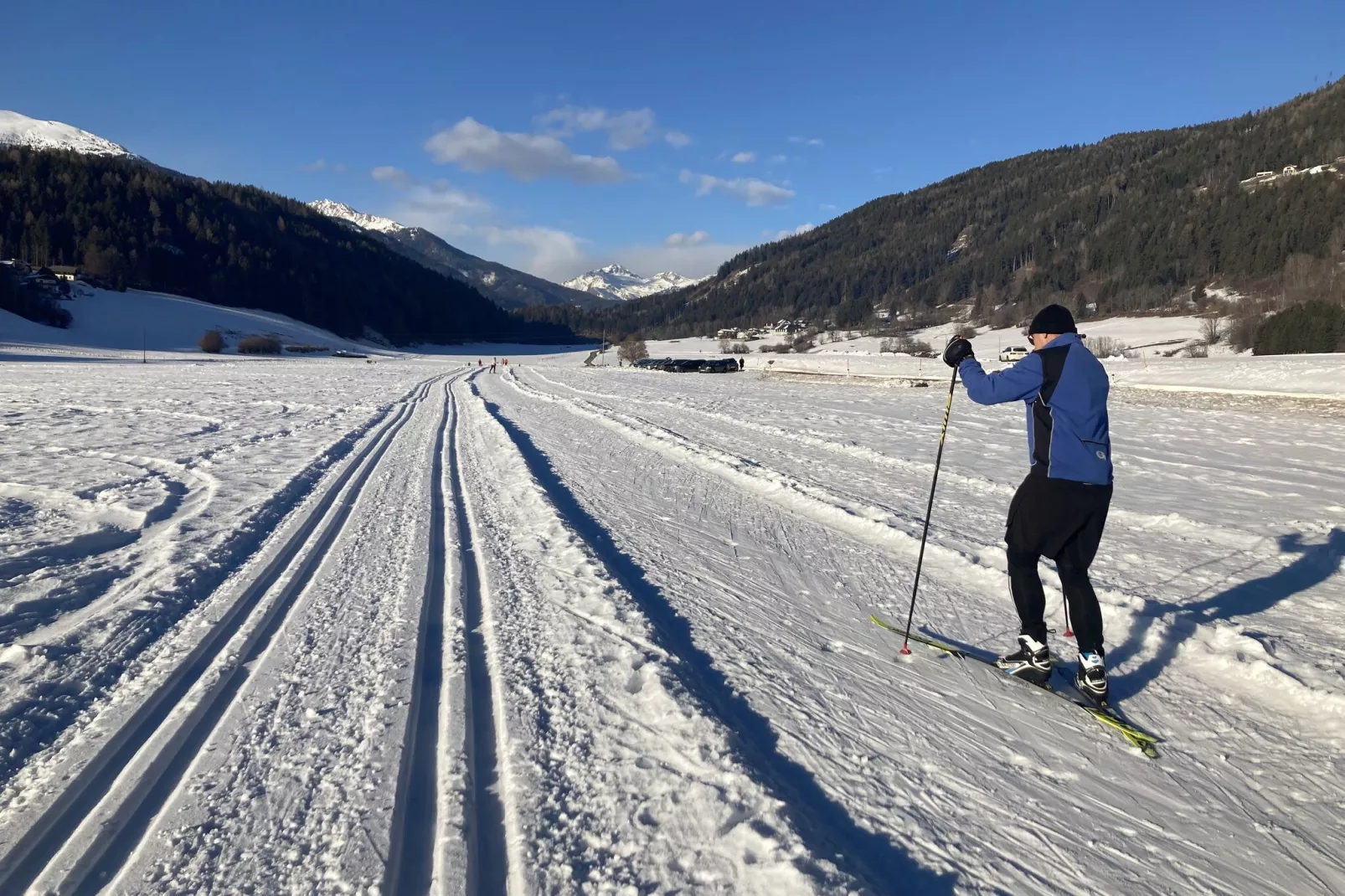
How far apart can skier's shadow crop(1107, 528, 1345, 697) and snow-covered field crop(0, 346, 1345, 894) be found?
4 centimetres

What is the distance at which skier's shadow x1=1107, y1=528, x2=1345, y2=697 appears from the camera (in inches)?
159

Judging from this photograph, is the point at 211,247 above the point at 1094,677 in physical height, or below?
above

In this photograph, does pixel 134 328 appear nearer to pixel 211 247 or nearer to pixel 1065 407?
pixel 211 247

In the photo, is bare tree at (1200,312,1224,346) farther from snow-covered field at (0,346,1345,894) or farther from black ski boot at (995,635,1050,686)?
black ski boot at (995,635,1050,686)

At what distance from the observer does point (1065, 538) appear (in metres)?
3.57

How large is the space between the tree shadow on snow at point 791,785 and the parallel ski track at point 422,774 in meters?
1.27

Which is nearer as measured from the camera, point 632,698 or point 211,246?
point 632,698

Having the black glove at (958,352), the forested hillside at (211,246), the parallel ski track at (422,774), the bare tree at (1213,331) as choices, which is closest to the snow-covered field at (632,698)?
the parallel ski track at (422,774)

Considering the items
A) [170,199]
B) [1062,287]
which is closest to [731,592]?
[1062,287]

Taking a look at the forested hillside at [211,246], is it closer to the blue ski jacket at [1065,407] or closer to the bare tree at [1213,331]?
the blue ski jacket at [1065,407]

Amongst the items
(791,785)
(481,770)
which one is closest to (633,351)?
(481,770)

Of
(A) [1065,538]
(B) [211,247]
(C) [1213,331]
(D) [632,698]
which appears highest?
(B) [211,247]

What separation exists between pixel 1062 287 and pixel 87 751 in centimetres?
13004

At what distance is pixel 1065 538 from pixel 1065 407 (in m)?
0.68
